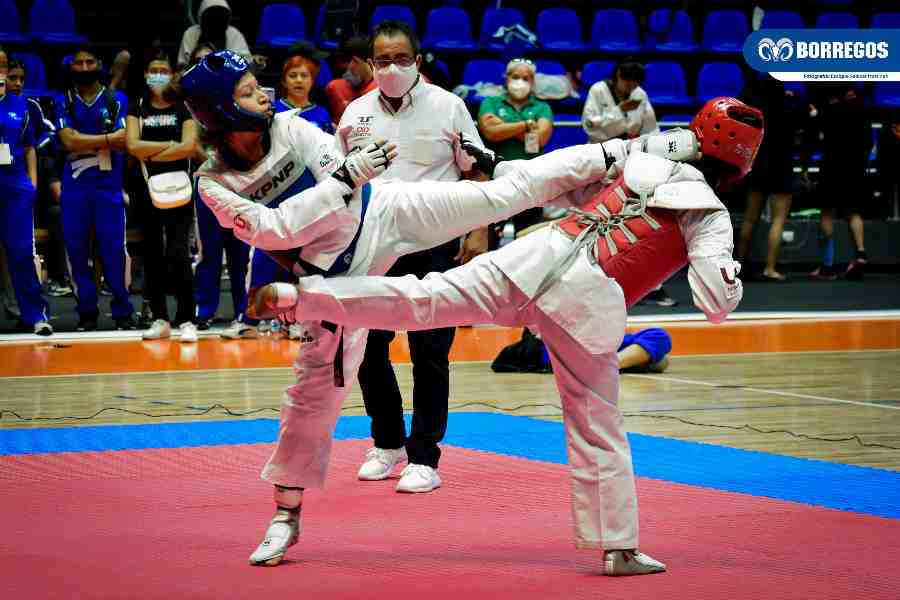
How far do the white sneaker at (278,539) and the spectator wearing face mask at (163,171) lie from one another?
18.7 feet

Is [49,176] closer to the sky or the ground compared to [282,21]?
closer to the ground

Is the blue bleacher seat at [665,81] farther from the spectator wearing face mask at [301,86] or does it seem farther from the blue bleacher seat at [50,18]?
the spectator wearing face mask at [301,86]

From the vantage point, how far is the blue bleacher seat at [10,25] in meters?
13.2

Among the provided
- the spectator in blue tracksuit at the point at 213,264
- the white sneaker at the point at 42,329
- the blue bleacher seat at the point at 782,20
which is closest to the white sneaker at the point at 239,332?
the spectator in blue tracksuit at the point at 213,264

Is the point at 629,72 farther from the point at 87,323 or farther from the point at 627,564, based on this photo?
the point at 627,564

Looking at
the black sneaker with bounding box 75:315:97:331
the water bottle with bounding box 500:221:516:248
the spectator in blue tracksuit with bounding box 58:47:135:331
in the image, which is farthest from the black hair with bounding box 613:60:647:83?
the black sneaker with bounding box 75:315:97:331

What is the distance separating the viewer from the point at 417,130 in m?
5.09

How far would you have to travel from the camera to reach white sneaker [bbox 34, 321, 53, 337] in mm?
9430

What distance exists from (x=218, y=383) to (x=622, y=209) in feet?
14.4

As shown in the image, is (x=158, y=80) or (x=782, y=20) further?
(x=782, y=20)

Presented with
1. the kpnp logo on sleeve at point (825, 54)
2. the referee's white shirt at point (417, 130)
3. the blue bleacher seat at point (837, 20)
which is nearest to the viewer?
the referee's white shirt at point (417, 130)

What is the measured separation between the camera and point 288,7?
1420 cm

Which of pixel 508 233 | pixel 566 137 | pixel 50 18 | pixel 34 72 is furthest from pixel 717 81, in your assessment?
pixel 34 72

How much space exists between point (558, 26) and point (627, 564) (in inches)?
501
